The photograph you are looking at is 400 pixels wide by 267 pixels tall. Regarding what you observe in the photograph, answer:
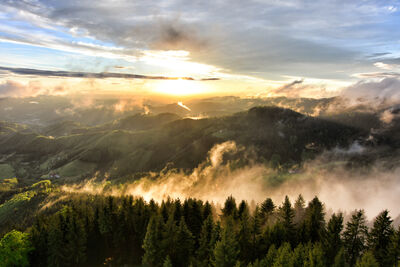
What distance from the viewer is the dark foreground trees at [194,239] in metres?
59.5

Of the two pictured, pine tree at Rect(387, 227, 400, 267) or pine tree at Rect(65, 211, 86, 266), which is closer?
pine tree at Rect(387, 227, 400, 267)

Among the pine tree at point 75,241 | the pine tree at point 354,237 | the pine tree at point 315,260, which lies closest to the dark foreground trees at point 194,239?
the pine tree at point 354,237

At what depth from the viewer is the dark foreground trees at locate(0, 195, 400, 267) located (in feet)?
195

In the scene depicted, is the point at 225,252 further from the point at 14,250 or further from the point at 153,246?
the point at 14,250

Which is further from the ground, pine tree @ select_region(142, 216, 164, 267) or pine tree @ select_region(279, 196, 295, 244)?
pine tree @ select_region(279, 196, 295, 244)

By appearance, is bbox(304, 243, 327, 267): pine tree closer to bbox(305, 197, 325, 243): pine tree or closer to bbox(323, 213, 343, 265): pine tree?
bbox(323, 213, 343, 265): pine tree

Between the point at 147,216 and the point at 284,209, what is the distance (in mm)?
45284

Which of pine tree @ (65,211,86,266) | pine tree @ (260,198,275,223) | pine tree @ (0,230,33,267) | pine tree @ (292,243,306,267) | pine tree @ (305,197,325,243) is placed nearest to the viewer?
pine tree @ (292,243,306,267)

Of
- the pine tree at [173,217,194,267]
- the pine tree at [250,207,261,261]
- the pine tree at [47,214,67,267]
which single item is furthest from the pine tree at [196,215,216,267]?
the pine tree at [47,214,67,267]

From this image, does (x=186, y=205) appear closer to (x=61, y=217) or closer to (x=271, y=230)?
(x=271, y=230)

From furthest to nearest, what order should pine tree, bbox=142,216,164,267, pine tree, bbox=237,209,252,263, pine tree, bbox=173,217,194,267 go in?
pine tree, bbox=173,217,194,267 → pine tree, bbox=142,216,164,267 → pine tree, bbox=237,209,252,263

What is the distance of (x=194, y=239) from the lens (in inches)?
3091

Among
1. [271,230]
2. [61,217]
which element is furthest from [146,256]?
[271,230]

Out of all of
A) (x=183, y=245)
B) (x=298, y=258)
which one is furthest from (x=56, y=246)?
(x=298, y=258)
